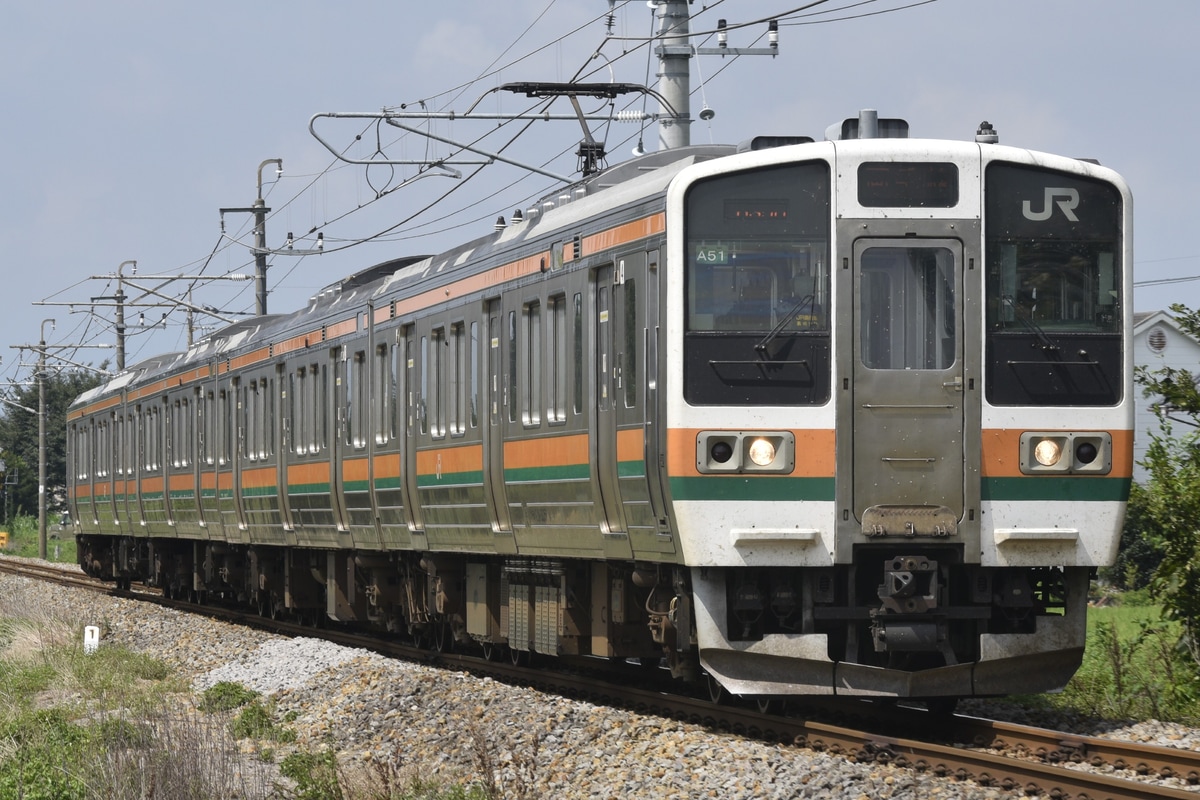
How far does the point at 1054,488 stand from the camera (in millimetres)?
9578

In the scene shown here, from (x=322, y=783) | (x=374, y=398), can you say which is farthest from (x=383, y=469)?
(x=322, y=783)

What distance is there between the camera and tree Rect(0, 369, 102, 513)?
75875 millimetres

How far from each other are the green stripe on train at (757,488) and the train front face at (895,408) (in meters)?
0.01

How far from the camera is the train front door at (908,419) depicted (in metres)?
9.45

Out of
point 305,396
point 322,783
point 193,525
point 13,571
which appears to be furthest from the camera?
point 13,571

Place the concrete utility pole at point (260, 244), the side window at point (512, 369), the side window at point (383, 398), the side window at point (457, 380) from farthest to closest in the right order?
the concrete utility pole at point (260, 244) → the side window at point (383, 398) → the side window at point (457, 380) → the side window at point (512, 369)

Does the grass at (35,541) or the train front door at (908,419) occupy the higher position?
the train front door at (908,419)

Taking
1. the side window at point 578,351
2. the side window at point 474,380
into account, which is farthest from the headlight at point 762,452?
the side window at point 474,380

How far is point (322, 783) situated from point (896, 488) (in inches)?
128

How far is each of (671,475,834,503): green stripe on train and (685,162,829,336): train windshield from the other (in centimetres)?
78

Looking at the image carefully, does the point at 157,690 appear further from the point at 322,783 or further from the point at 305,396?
the point at 322,783

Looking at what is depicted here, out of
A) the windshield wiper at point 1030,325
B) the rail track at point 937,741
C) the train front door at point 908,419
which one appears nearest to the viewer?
the rail track at point 937,741

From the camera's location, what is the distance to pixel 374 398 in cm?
1605

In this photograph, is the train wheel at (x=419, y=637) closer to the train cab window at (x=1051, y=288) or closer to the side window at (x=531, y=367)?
the side window at (x=531, y=367)
